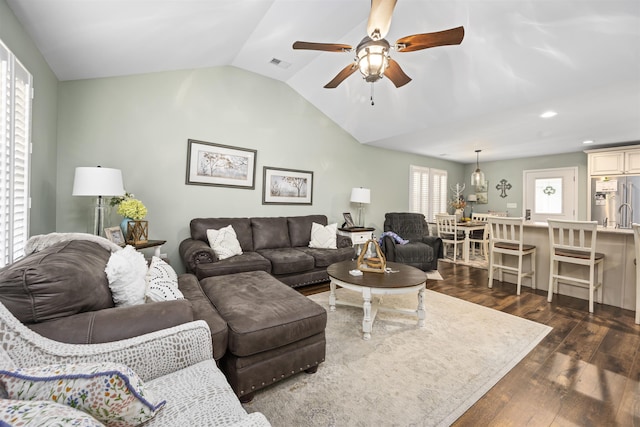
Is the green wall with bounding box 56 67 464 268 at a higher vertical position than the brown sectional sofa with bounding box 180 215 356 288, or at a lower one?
higher

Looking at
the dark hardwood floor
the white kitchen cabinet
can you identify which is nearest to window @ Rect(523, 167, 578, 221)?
the white kitchen cabinet

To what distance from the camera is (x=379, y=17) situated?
1.98 m

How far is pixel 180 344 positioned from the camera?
1213 millimetres

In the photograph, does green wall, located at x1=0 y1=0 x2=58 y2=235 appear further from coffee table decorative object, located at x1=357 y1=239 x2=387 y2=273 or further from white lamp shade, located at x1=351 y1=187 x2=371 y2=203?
white lamp shade, located at x1=351 y1=187 x2=371 y2=203

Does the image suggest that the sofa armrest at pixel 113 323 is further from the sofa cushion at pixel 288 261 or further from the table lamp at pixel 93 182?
the sofa cushion at pixel 288 261

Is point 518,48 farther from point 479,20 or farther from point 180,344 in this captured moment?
point 180,344

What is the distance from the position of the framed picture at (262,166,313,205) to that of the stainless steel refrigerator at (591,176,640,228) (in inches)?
209

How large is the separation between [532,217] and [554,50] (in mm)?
5132

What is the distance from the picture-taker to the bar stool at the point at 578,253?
2.92m

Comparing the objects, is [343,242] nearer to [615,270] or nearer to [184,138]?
[184,138]

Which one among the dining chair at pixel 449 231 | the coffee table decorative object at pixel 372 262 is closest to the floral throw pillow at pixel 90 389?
the coffee table decorative object at pixel 372 262

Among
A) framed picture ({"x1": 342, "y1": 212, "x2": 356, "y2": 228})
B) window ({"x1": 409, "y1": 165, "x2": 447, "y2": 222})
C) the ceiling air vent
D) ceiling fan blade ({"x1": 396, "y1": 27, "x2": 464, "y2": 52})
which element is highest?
the ceiling air vent

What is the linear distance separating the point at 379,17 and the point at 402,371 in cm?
250

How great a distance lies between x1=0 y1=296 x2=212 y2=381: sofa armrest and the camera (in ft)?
2.98
